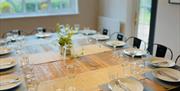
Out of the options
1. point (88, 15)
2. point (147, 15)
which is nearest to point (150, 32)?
point (147, 15)

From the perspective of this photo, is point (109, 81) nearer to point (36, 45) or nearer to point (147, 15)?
point (36, 45)

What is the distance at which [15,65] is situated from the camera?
5.91 feet

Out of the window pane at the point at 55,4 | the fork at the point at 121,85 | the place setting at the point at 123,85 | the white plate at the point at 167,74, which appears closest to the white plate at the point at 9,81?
the place setting at the point at 123,85

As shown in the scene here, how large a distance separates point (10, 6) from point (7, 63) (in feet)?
8.74

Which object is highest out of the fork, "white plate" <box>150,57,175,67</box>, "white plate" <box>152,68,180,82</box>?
"white plate" <box>150,57,175,67</box>

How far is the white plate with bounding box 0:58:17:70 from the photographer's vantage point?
176 centimetres

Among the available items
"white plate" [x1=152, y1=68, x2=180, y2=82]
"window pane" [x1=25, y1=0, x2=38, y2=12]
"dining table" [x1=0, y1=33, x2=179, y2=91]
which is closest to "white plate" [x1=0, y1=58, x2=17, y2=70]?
"dining table" [x1=0, y1=33, x2=179, y2=91]

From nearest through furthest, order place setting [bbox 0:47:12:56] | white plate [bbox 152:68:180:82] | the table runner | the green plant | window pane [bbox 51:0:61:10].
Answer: white plate [bbox 152:68:180:82]
the table runner
place setting [bbox 0:47:12:56]
the green plant
window pane [bbox 51:0:61:10]

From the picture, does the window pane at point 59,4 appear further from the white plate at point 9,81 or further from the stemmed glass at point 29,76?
the white plate at point 9,81

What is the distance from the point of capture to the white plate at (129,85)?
136 cm

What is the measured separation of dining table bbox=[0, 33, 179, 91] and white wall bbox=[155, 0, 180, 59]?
1179 millimetres

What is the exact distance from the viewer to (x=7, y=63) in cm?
183

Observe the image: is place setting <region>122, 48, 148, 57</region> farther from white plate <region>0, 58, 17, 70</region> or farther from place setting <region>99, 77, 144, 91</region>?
white plate <region>0, 58, 17, 70</region>

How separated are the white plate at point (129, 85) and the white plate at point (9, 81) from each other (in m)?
0.71
